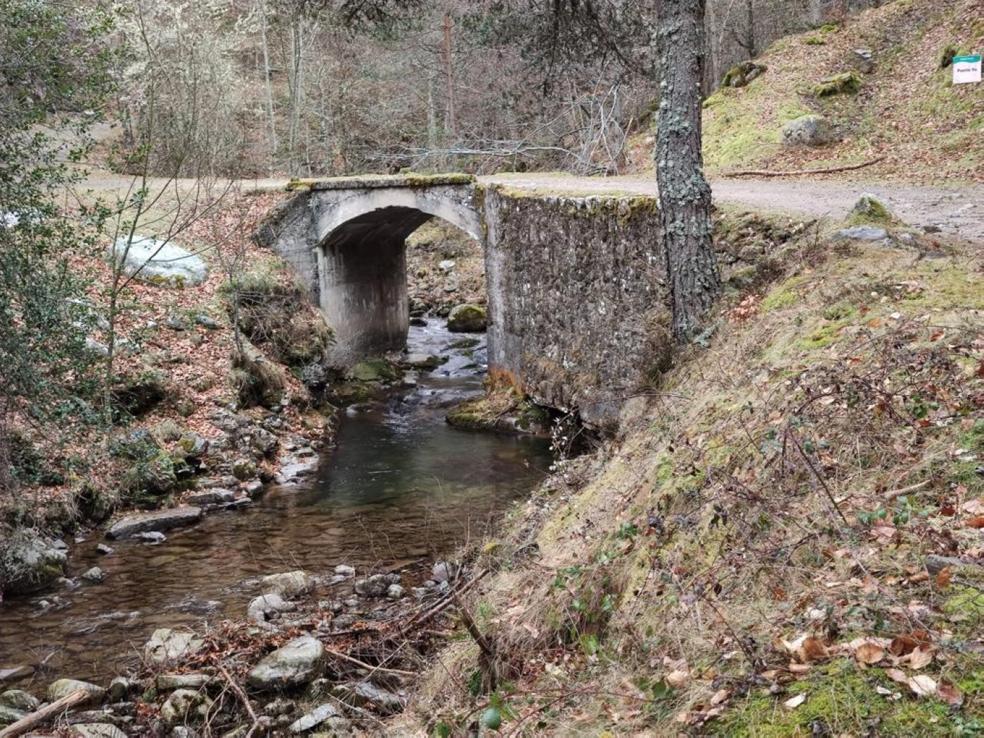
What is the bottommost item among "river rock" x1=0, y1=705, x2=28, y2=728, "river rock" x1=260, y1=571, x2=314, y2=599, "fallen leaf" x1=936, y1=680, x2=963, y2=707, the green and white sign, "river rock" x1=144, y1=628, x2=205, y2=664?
"river rock" x1=260, y1=571, x2=314, y2=599

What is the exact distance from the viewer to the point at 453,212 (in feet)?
54.3

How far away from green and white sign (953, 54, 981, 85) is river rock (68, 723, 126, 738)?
46.5 feet

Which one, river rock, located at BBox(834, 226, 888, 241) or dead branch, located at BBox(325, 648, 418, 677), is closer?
dead branch, located at BBox(325, 648, 418, 677)

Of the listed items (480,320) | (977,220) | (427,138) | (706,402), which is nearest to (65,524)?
(706,402)

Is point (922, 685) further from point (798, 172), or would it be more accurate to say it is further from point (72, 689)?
point (798, 172)

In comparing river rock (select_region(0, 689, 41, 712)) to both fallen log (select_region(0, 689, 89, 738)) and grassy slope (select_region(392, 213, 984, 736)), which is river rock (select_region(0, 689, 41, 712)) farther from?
grassy slope (select_region(392, 213, 984, 736))

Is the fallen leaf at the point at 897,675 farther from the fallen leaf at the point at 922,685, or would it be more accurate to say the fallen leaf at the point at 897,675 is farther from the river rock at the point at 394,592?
the river rock at the point at 394,592

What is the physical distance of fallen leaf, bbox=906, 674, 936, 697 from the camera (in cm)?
276

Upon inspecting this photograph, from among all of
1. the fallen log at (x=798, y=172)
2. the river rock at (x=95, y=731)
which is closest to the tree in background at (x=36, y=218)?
the river rock at (x=95, y=731)

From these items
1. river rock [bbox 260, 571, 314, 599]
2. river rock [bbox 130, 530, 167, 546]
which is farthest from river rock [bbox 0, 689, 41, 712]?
river rock [bbox 130, 530, 167, 546]

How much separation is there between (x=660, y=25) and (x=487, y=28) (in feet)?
6.50

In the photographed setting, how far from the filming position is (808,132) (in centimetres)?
1639

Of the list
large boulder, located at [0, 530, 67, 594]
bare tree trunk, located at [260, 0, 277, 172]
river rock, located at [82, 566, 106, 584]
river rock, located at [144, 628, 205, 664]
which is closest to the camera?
river rock, located at [144, 628, 205, 664]

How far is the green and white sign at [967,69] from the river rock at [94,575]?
13.5 meters
